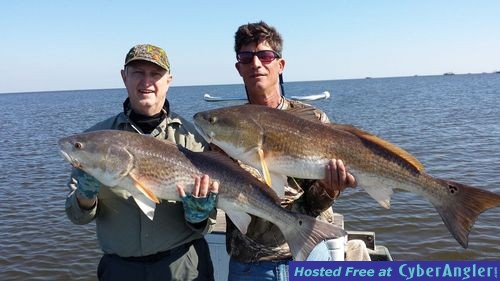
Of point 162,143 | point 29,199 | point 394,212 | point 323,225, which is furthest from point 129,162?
point 29,199

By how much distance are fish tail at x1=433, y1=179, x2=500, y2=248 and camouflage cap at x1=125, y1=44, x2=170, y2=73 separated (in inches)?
105

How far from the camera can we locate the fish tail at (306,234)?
12.2ft

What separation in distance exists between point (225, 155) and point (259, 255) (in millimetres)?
954

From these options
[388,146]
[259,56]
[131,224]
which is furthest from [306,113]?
[131,224]

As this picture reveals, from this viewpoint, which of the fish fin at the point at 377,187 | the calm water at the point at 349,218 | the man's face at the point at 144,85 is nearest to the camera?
the fish fin at the point at 377,187

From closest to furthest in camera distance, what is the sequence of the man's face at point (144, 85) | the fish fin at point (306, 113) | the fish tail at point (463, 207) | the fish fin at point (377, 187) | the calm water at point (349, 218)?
the fish tail at point (463, 207) → the fish fin at point (377, 187) → the man's face at point (144, 85) → the fish fin at point (306, 113) → the calm water at point (349, 218)

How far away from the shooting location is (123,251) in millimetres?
3814

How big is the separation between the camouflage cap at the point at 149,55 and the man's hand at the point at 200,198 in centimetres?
113

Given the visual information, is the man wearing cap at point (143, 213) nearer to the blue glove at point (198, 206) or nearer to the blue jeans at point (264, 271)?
the blue glove at point (198, 206)

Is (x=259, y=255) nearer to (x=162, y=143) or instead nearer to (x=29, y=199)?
(x=162, y=143)

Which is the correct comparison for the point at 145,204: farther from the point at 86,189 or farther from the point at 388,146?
the point at 388,146

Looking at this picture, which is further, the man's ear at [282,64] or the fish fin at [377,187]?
the man's ear at [282,64]

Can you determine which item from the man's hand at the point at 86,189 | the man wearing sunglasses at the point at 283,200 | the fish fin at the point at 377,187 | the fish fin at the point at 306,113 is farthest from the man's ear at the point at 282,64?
the man's hand at the point at 86,189

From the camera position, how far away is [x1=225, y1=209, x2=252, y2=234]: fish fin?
379cm
